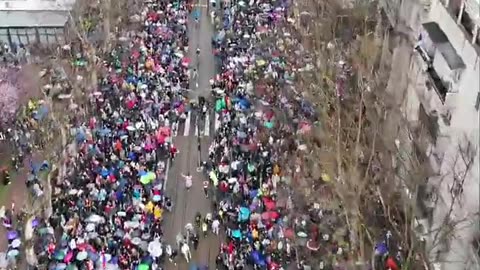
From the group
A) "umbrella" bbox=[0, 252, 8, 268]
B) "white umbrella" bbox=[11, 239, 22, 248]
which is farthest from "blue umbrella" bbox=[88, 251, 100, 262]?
"umbrella" bbox=[0, 252, 8, 268]

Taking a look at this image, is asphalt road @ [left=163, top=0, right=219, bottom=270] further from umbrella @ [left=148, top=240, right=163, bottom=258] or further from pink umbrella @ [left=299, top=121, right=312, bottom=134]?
pink umbrella @ [left=299, top=121, right=312, bottom=134]

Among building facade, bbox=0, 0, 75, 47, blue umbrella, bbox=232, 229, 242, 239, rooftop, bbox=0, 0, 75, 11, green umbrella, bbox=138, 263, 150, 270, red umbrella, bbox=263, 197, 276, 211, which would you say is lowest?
green umbrella, bbox=138, 263, 150, 270

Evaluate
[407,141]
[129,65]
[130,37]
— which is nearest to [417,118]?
[407,141]

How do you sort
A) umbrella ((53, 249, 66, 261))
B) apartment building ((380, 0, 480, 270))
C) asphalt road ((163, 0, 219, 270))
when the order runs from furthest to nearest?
1. asphalt road ((163, 0, 219, 270))
2. umbrella ((53, 249, 66, 261))
3. apartment building ((380, 0, 480, 270))

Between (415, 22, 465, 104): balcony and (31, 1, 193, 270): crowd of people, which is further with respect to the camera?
(31, 1, 193, 270): crowd of people

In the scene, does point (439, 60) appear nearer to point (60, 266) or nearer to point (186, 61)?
point (60, 266)

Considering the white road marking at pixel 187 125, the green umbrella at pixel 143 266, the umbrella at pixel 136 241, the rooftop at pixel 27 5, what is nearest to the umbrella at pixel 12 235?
the umbrella at pixel 136 241

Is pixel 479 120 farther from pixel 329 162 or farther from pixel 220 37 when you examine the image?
pixel 220 37
